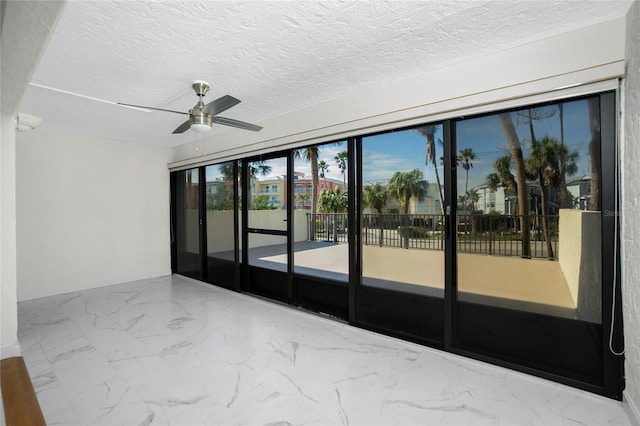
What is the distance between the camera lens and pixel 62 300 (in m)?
4.23

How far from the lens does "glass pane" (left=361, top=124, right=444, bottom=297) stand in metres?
2.81

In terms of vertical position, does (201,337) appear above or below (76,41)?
below

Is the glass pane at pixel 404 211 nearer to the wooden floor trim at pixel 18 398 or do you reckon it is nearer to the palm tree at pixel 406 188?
the palm tree at pixel 406 188

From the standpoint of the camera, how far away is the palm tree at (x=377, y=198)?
124 inches

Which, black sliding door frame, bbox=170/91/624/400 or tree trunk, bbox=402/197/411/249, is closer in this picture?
black sliding door frame, bbox=170/91/624/400

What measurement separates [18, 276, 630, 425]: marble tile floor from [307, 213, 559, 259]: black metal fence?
0.93 meters

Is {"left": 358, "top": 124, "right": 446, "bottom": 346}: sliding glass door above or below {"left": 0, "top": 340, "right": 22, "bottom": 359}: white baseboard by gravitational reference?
above

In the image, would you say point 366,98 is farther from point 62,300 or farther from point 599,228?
point 62,300

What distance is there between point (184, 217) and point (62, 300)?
212 centimetres

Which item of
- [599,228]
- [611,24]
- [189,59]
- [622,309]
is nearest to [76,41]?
[189,59]

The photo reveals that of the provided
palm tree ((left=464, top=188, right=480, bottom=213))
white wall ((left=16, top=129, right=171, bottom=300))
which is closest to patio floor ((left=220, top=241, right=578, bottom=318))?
palm tree ((left=464, top=188, right=480, bottom=213))

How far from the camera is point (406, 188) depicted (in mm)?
2982

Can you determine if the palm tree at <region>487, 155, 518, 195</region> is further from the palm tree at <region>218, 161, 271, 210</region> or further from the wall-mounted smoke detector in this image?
the wall-mounted smoke detector

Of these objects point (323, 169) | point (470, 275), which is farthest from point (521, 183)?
point (323, 169)
